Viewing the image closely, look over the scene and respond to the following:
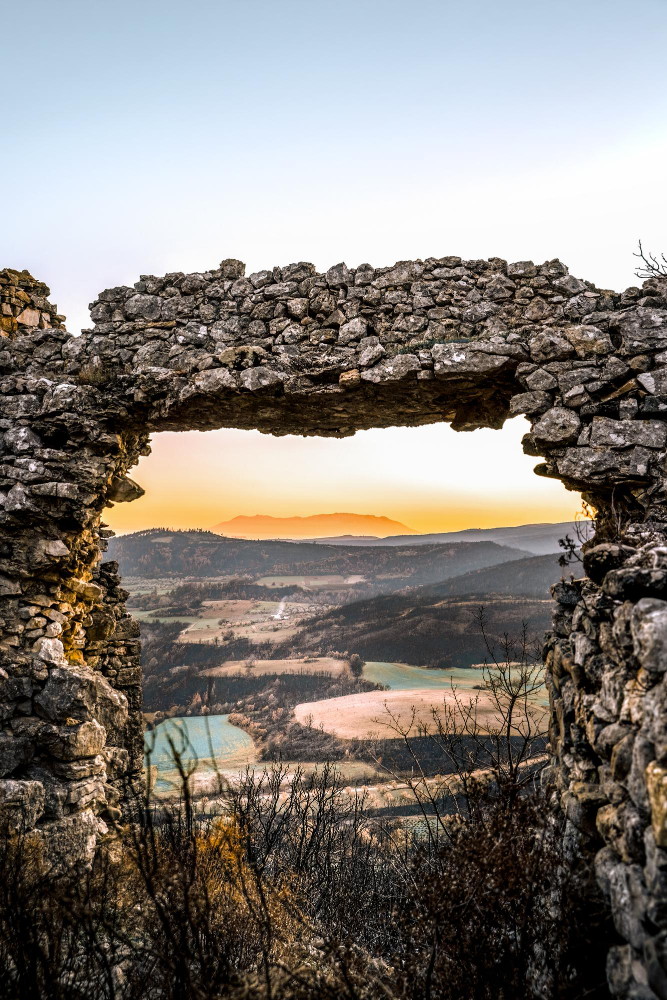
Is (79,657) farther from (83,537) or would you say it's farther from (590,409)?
(590,409)

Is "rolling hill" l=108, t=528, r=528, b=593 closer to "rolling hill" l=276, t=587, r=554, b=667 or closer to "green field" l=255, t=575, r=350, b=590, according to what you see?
"green field" l=255, t=575, r=350, b=590

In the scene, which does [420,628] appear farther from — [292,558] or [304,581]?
[292,558]

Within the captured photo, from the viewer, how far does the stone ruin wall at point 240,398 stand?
14.9 ft

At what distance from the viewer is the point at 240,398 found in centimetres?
539

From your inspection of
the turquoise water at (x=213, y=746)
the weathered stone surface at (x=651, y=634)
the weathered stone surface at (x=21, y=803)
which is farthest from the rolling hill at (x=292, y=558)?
the weathered stone surface at (x=651, y=634)

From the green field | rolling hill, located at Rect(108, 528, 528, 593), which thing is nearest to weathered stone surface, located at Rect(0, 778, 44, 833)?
rolling hill, located at Rect(108, 528, 528, 593)

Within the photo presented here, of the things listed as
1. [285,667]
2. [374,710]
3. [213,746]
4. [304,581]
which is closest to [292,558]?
[304,581]

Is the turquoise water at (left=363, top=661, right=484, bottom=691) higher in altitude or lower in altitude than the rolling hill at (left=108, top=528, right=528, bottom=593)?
lower

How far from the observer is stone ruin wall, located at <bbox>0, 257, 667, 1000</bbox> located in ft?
14.9

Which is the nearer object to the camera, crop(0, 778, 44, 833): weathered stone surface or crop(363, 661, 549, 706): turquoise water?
crop(0, 778, 44, 833): weathered stone surface

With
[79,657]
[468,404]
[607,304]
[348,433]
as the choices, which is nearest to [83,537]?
[79,657]

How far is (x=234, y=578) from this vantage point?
20844 millimetres

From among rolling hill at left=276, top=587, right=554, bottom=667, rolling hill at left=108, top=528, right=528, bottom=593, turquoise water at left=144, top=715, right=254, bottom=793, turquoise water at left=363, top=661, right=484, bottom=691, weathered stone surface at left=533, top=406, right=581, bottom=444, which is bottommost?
turquoise water at left=144, top=715, right=254, bottom=793

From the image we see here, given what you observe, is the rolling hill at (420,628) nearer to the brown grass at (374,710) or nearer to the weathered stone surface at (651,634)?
the brown grass at (374,710)
